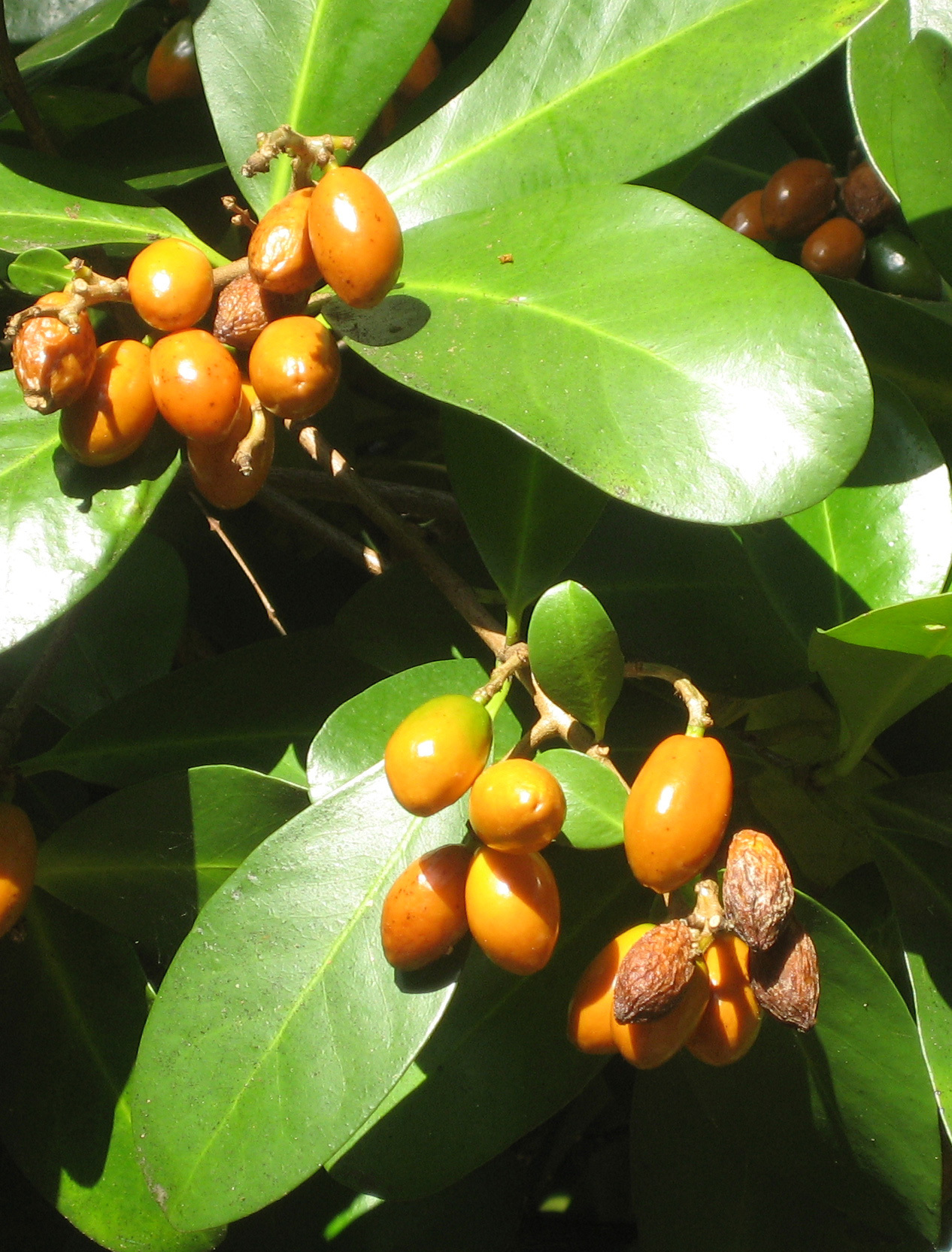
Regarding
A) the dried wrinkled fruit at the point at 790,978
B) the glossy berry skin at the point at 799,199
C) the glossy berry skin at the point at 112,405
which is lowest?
the dried wrinkled fruit at the point at 790,978

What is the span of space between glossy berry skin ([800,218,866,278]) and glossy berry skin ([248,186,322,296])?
2.28 feet

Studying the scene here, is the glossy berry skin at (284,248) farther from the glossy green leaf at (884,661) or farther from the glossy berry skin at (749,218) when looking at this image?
the glossy berry skin at (749,218)

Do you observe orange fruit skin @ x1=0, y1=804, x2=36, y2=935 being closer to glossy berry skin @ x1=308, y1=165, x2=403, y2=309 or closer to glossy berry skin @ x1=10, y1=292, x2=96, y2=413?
glossy berry skin @ x1=10, y1=292, x2=96, y2=413

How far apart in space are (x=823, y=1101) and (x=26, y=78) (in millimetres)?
1355

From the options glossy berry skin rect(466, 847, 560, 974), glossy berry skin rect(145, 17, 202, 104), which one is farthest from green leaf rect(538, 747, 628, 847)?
glossy berry skin rect(145, 17, 202, 104)

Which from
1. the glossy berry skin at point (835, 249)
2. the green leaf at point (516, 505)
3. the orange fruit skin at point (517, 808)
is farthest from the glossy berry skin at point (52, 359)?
the glossy berry skin at point (835, 249)

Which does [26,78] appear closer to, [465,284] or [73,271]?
[73,271]

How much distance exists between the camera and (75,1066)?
3.83 ft

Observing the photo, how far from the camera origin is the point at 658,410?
2.44 ft

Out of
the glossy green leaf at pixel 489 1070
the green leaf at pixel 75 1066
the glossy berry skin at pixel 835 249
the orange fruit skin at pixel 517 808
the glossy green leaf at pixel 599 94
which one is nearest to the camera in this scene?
the orange fruit skin at pixel 517 808

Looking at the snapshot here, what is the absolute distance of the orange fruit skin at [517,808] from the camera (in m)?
0.69

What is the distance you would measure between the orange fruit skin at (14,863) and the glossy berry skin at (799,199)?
109 cm

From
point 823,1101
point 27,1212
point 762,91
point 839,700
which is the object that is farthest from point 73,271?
point 27,1212

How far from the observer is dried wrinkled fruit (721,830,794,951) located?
0.72m
